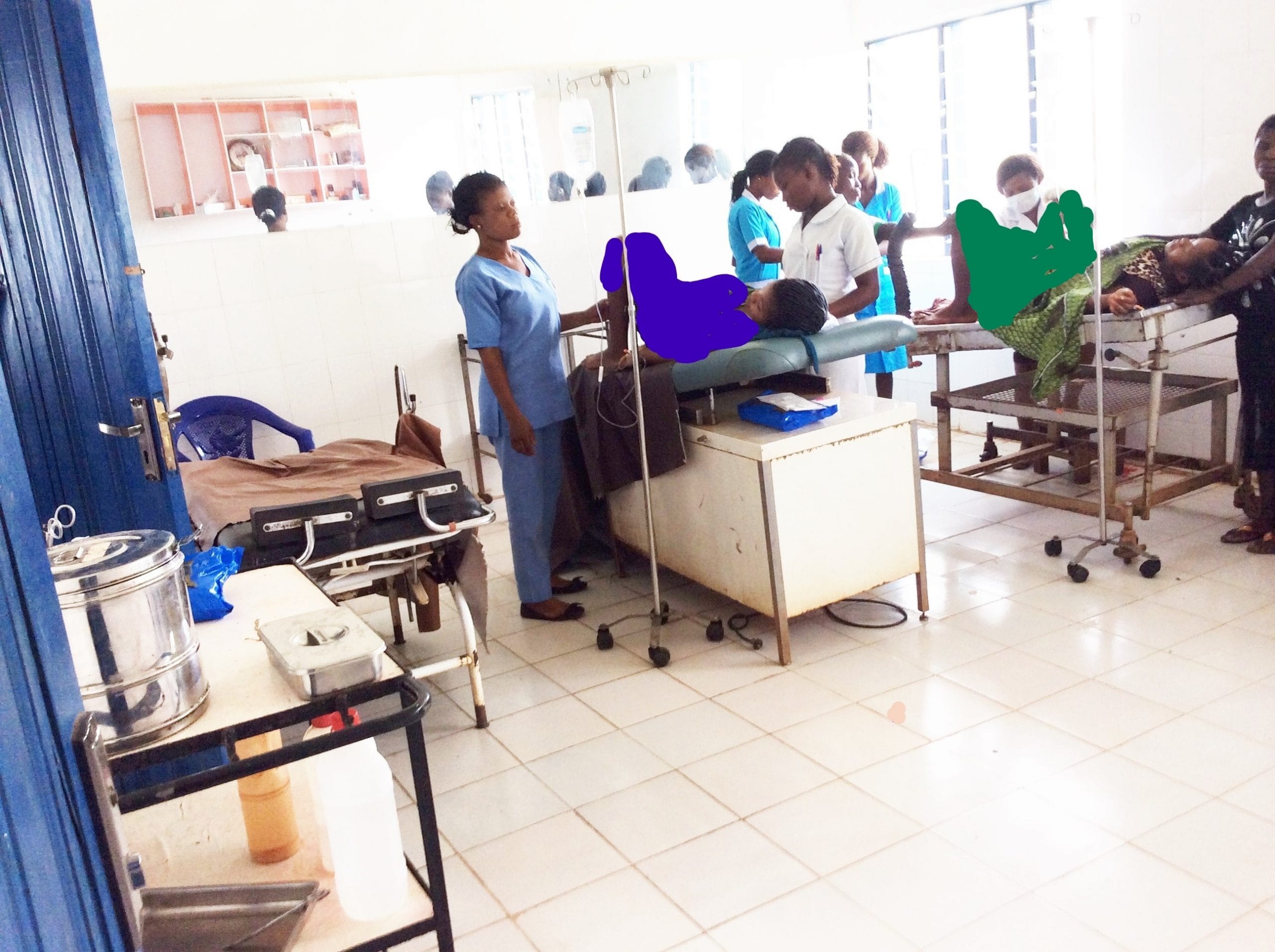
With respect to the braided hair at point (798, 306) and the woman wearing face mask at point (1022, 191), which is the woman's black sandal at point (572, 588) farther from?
the woman wearing face mask at point (1022, 191)

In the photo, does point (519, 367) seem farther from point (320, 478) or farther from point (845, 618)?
point (845, 618)

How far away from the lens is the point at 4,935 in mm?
854

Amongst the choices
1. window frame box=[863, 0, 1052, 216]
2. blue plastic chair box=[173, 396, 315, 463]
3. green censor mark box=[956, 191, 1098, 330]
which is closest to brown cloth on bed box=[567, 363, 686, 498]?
green censor mark box=[956, 191, 1098, 330]

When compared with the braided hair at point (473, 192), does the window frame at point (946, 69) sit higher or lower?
higher

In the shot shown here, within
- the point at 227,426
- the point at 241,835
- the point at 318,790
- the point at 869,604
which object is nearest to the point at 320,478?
the point at 227,426

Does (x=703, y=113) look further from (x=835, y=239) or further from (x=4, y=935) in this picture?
(x=4, y=935)

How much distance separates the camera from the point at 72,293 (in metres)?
2.18

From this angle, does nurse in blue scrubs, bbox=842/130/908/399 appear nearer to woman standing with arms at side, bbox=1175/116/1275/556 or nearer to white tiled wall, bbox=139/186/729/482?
white tiled wall, bbox=139/186/729/482

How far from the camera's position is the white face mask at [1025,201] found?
421cm

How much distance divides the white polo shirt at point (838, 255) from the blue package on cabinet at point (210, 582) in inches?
94.1

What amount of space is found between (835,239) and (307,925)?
3.11 metres

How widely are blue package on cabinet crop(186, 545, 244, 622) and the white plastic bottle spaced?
0.41 meters

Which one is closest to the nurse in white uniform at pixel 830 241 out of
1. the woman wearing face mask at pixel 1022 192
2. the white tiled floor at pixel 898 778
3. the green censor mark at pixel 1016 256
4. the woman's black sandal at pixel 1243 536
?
the green censor mark at pixel 1016 256

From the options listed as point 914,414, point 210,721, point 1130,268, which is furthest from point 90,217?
point 1130,268
